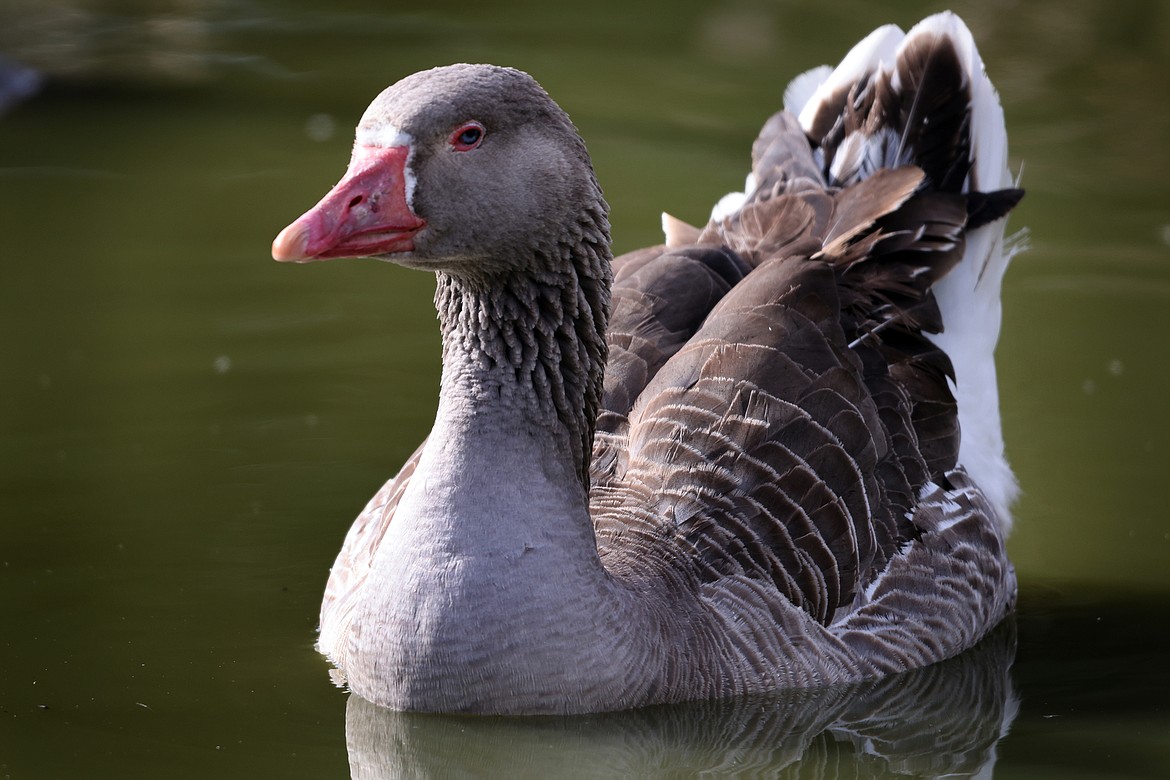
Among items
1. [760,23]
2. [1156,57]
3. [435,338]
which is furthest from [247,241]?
[1156,57]

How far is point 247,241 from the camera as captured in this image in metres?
11.6

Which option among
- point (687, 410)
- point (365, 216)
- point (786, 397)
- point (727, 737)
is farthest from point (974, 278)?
point (365, 216)

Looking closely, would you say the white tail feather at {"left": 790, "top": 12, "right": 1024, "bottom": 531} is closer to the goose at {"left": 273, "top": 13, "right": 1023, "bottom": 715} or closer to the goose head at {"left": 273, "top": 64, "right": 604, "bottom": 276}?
the goose at {"left": 273, "top": 13, "right": 1023, "bottom": 715}

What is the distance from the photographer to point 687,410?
6.73 m

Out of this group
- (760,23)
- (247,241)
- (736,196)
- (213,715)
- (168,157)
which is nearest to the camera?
(213,715)

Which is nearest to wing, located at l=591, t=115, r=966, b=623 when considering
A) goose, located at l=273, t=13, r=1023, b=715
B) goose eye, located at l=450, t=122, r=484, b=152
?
goose, located at l=273, t=13, r=1023, b=715

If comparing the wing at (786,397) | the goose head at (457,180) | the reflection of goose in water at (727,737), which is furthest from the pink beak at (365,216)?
the reflection of goose in water at (727,737)

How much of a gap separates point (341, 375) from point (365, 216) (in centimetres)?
419

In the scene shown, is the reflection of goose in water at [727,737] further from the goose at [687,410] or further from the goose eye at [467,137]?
the goose eye at [467,137]

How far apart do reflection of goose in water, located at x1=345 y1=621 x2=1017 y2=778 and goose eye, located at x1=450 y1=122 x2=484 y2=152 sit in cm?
193

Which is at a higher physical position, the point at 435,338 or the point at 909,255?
the point at 909,255

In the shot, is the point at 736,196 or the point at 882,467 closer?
the point at 882,467

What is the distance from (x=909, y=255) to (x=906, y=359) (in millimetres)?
475

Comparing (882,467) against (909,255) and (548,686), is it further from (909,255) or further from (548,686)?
(548,686)
